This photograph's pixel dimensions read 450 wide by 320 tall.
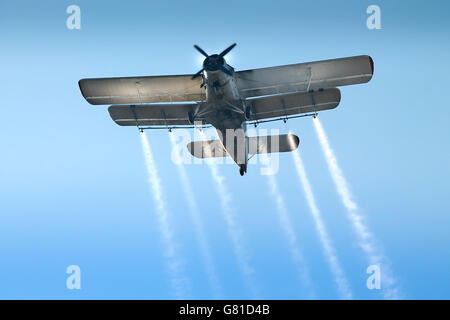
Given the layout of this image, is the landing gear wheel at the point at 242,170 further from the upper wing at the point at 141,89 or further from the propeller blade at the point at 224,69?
the propeller blade at the point at 224,69

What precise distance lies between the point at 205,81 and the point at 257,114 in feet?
13.5

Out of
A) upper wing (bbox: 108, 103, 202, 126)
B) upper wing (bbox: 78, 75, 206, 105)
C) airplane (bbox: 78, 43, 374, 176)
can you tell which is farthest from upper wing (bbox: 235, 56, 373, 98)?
upper wing (bbox: 108, 103, 202, 126)

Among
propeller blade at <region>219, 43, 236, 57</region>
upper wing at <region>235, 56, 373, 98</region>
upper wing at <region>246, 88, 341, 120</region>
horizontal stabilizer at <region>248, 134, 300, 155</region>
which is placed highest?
upper wing at <region>235, 56, 373, 98</region>

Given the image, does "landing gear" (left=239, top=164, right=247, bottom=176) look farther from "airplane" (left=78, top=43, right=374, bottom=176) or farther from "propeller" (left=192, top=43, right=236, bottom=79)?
"propeller" (left=192, top=43, right=236, bottom=79)

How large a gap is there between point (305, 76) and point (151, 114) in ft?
25.3

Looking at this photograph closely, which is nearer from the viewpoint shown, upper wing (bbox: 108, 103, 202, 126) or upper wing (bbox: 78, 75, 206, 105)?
upper wing (bbox: 78, 75, 206, 105)

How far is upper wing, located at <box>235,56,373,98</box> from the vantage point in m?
28.6

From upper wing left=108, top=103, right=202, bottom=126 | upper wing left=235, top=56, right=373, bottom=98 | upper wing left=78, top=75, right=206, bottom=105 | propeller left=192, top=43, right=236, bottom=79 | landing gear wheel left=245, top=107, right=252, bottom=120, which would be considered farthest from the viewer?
upper wing left=108, top=103, right=202, bottom=126

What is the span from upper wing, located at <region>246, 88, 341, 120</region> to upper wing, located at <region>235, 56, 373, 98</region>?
1.13 feet

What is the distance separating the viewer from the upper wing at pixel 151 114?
30500 millimetres

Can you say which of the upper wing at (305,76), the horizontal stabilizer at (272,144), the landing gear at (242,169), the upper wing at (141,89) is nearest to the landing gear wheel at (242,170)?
the landing gear at (242,169)

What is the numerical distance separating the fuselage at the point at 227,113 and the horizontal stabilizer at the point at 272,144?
64 cm

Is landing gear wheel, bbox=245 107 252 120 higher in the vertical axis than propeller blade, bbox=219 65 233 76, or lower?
lower
